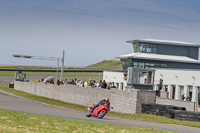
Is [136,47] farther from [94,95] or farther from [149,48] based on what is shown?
Result: [94,95]

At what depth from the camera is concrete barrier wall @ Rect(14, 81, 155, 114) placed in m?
32.1

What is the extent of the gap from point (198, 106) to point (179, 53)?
4629cm

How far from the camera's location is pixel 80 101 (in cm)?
4403

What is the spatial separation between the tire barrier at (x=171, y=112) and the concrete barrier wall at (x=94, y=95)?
47.3 inches

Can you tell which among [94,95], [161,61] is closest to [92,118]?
[94,95]

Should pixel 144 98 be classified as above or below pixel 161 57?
below

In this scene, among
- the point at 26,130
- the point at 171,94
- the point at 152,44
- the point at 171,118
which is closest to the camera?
the point at 26,130

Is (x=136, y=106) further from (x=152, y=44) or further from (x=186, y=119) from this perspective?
(x=152, y=44)

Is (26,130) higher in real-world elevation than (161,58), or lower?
lower

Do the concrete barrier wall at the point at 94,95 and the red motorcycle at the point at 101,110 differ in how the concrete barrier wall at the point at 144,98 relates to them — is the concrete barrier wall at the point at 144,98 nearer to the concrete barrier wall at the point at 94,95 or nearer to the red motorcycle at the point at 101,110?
the concrete barrier wall at the point at 94,95

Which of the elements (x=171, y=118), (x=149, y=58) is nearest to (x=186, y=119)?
(x=171, y=118)

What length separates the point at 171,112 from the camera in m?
26.5

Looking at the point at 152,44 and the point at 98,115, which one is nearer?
the point at 98,115

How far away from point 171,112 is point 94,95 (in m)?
15.0
